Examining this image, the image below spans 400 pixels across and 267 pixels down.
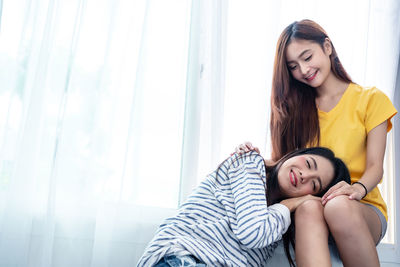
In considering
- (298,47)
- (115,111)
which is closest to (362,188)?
(298,47)

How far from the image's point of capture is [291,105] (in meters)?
1.46

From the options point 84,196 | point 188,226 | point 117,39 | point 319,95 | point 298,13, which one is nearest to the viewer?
point 188,226

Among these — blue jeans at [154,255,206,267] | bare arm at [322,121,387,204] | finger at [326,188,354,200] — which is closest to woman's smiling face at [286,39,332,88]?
bare arm at [322,121,387,204]

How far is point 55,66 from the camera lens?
1.15 meters

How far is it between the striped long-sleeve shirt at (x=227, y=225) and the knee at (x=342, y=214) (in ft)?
0.36

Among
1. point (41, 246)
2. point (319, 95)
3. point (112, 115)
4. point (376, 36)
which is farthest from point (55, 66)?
point (376, 36)

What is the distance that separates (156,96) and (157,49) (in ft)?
0.54

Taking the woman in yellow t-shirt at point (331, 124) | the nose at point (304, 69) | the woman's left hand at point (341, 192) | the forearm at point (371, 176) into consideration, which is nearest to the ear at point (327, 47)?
the woman in yellow t-shirt at point (331, 124)

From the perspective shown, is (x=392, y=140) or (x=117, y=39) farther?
(x=392, y=140)

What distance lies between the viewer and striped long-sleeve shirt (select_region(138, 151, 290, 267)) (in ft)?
3.03

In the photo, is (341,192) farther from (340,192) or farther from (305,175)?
(305,175)

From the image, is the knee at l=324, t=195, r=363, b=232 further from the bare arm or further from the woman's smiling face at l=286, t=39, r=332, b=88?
the woman's smiling face at l=286, t=39, r=332, b=88

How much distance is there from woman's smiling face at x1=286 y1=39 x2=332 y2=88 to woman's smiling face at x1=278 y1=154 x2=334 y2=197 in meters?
0.37

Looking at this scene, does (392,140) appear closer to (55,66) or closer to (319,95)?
(319,95)
